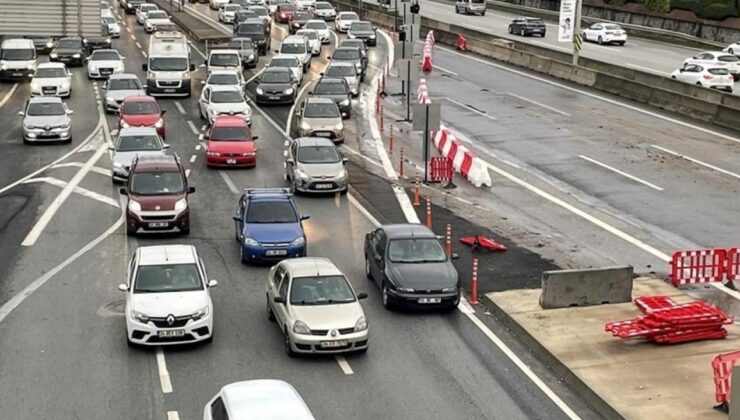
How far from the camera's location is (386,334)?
21.2 metres

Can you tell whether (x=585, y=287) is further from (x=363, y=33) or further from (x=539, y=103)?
(x=363, y=33)

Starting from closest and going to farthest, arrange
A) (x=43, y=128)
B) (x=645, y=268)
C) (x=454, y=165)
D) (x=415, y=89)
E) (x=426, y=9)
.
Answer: (x=645, y=268)
(x=454, y=165)
(x=43, y=128)
(x=415, y=89)
(x=426, y=9)

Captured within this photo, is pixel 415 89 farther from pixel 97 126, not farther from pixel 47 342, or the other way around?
pixel 47 342

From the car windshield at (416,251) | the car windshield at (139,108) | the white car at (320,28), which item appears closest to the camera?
the car windshield at (416,251)

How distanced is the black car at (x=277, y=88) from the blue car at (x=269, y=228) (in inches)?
898

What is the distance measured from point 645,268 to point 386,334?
304 inches

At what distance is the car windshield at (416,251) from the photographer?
75.6 ft

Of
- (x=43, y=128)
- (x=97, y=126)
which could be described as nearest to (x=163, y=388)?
(x=43, y=128)

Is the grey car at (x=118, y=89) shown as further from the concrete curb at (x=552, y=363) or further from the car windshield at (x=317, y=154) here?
the concrete curb at (x=552, y=363)

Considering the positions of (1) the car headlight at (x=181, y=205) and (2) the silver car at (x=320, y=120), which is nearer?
(1) the car headlight at (x=181, y=205)

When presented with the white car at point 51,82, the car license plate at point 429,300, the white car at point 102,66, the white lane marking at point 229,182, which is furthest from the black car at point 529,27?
the car license plate at point 429,300

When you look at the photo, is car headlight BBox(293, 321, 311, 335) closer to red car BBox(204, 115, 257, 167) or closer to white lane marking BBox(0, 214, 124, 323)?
white lane marking BBox(0, 214, 124, 323)

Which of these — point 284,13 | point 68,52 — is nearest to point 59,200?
point 68,52

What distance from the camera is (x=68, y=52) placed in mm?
61344
